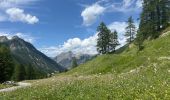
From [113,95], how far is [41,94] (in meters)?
7.02

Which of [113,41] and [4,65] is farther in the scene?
[113,41]

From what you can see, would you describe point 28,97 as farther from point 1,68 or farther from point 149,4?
point 149,4

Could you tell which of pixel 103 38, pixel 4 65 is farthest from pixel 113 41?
pixel 4 65

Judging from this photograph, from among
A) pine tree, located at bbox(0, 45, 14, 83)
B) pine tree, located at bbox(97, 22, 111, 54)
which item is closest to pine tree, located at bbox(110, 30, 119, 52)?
pine tree, located at bbox(97, 22, 111, 54)

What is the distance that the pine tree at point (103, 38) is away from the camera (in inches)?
5438

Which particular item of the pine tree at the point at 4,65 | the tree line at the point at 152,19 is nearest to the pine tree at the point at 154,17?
the tree line at the point at 152,19

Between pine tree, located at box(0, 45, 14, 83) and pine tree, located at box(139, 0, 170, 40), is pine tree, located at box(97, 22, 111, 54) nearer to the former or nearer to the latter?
pine tree, located at box(139, 0, 170, 40)

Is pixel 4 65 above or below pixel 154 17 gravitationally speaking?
below

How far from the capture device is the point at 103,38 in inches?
5482

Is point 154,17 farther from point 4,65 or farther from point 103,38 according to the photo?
point 4,65

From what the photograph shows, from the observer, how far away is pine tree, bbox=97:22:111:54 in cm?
13812

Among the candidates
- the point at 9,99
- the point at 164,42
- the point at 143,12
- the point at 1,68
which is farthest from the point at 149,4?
A: the point at 9,99

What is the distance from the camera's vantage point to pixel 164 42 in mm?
78562

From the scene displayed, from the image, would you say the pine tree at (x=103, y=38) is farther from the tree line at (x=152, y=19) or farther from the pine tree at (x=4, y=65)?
the pine tree at (x=4, y=65)
